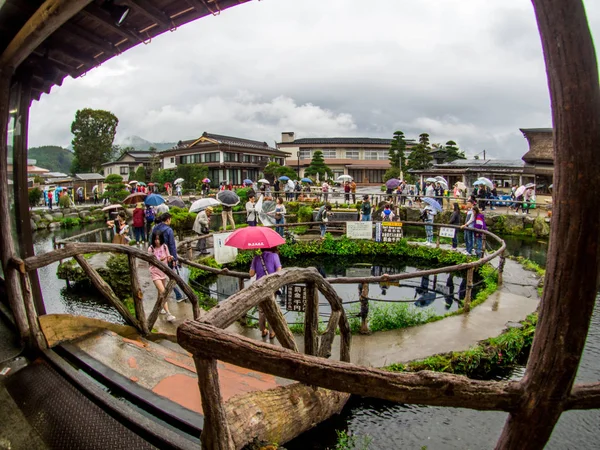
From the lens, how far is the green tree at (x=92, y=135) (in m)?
47.6

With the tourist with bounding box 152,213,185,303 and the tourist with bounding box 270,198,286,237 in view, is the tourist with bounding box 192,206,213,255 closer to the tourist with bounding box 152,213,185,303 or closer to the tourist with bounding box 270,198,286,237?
the tourist with bounding box 270,198,286,237

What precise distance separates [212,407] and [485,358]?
530 cm

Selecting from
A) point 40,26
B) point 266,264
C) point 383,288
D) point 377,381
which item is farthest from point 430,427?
point 383,288

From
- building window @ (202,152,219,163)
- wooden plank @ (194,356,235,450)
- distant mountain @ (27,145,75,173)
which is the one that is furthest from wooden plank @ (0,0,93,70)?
distant mountain @ (27,145,75,173)

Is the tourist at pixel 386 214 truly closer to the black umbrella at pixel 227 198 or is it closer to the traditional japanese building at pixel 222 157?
the black umbrella at pixel 227 198

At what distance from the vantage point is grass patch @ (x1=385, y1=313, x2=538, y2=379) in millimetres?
5754

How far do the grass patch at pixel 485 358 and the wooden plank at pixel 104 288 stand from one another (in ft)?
12.3

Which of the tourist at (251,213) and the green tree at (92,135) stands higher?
the green tree at (92,135)

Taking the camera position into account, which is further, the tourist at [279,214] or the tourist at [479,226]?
the tourist at [279,214]

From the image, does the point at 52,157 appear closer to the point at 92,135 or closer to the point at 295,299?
the point at 92,135

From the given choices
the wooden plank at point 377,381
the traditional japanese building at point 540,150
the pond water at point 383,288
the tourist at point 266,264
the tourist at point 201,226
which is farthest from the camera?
the traditional japanese building at point 540,150

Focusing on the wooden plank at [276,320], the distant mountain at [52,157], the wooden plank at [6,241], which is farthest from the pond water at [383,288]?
the distant mountain at [52,157]

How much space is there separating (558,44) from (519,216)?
2042cm

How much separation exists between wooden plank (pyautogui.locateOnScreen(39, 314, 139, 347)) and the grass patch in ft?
13.2
